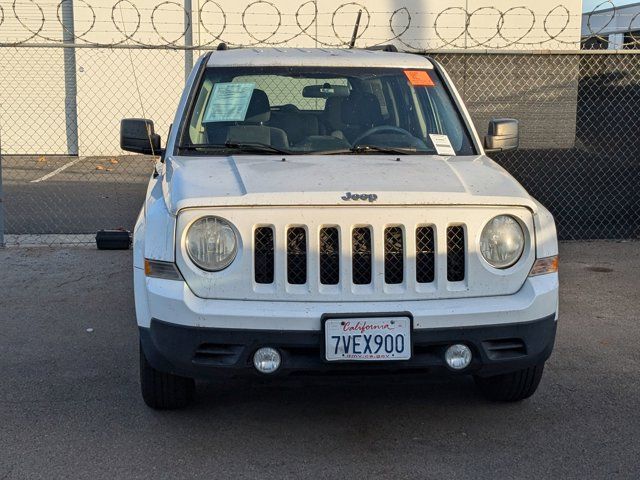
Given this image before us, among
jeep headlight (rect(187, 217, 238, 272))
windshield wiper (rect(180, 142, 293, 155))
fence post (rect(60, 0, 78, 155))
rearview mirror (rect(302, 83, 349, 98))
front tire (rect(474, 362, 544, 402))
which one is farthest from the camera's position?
fence post (rect(60, 0, 78, 155))

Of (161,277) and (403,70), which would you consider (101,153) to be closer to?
(403,70)

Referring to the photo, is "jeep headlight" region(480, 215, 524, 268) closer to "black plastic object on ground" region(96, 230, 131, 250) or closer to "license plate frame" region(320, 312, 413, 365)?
"license plate frame" region(320, 312, 413, 365)

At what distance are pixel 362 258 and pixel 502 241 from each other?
0.65 meters

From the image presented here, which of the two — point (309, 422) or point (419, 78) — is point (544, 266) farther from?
point (419, 78)

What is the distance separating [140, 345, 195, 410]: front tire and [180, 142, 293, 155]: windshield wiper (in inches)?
49.5

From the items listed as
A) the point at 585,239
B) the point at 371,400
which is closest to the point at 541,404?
the point at 371,400

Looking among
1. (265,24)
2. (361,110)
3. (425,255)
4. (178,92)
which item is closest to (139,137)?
(361,110)

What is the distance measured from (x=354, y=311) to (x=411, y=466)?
2.47ft

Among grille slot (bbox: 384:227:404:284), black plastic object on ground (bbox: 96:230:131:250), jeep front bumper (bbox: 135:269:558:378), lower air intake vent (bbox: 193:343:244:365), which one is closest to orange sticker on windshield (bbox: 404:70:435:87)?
grille slot (bbox: 384:227:404:284)

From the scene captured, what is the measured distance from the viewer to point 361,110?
5.59m

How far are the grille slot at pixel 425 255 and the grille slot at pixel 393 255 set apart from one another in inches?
3.2

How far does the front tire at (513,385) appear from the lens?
474cm

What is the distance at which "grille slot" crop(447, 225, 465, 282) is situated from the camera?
165 inches

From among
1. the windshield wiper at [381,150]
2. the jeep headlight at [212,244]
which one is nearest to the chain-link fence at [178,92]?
the windshield wiper at [381,150]
